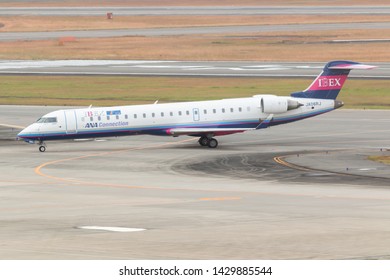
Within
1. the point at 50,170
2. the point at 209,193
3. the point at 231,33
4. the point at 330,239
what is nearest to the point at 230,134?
the point at 50,170

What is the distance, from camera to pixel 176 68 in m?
127

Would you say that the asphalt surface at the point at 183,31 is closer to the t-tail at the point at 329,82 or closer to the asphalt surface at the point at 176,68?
the asphalt surface at the point at 176,68

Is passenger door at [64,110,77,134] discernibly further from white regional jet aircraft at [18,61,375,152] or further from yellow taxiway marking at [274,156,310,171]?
yellow taxiway marking at [274,156,310,171]

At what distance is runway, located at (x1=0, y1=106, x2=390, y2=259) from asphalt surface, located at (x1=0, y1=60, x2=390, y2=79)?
3552cm

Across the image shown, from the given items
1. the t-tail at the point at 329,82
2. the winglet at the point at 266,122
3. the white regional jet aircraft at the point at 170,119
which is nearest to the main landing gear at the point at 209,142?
the white regional jet aircraft at the point at 170,119

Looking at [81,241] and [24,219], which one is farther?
[24,219]

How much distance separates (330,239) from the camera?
31844mm

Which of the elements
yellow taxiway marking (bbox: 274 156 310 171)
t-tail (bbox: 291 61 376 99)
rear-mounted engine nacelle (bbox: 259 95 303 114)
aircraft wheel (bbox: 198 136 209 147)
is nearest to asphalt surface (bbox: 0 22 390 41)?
t-tail (bbox: 291 61 376 99)

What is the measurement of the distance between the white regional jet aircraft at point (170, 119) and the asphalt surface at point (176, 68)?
4448 centimetres

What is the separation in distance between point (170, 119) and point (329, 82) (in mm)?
11893

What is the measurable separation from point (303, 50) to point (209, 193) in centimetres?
9909

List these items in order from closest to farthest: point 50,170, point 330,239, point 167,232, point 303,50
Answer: point 330,239 < point 167,232 < point 50,170 < point 303,50

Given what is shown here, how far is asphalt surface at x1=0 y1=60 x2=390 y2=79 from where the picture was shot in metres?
119

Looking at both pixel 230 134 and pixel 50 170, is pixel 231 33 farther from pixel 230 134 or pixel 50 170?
pixel 50 170
